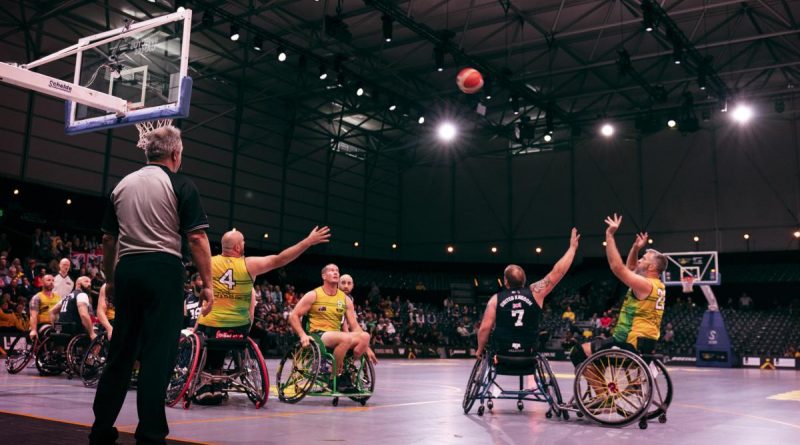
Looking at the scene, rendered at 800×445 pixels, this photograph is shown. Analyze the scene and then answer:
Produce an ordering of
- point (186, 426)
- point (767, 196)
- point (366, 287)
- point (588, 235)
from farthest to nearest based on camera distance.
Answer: point (588, 235)
point (366, 287)
point (767, 196)
point (186, 426)

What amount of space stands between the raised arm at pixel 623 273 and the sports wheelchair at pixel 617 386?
55cm

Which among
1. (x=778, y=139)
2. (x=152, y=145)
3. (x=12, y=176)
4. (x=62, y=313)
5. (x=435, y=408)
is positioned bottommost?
(x=435, y=408)

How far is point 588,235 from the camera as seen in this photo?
103 ft

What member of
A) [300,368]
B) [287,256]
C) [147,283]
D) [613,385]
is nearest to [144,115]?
[300,368]

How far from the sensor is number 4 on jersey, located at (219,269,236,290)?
6543 mm

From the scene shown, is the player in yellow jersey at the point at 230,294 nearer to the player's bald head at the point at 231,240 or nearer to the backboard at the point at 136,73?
the player's bald head at the point at 231,240

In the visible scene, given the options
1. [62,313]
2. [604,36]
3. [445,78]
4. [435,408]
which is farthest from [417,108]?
[435,408]

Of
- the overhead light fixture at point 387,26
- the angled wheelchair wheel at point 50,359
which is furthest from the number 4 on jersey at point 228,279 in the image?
the overhead light fixture at point 387,26

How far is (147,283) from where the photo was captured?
135 inches

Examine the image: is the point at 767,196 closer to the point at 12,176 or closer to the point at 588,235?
the point at 588,235

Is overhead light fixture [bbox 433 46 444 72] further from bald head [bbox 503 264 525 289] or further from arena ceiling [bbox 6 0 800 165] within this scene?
bald head [bbox 503 264 525 289]

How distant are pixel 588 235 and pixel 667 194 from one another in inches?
148

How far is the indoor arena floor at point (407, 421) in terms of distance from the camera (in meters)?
4.89

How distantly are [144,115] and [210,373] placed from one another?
14.4 feet
